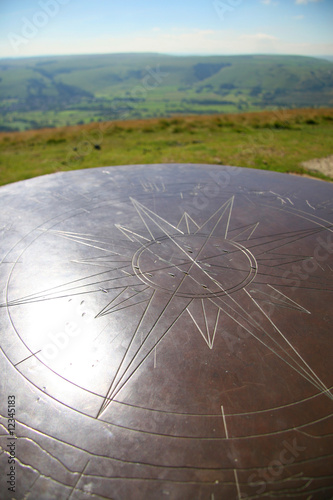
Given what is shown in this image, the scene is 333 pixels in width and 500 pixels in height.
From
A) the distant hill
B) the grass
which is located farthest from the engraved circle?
the distant hill

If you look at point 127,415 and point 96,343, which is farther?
point 96,343

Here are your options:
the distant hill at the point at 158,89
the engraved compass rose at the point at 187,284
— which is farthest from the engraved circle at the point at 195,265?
the distant hill at the point at 158,89

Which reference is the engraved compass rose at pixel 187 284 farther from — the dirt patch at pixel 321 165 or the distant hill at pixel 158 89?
the distant hill at pixel 158 89

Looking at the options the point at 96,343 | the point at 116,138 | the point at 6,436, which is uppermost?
the point at 116,138

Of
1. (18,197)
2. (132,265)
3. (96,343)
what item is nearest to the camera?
(96,343)

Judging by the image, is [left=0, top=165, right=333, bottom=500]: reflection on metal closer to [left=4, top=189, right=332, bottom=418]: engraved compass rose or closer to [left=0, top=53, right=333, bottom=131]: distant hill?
[left=4, top=189, right=332, bottom=418]: engraved compass rose

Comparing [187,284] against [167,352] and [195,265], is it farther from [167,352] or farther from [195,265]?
[167,352]

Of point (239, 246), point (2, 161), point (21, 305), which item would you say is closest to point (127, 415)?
point (21, 305)

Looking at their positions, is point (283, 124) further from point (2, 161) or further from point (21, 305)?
point (21, 305)

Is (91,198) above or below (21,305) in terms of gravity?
above
